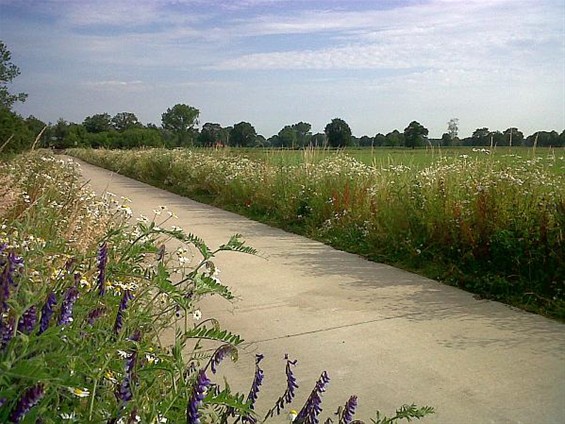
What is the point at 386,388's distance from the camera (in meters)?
3.32

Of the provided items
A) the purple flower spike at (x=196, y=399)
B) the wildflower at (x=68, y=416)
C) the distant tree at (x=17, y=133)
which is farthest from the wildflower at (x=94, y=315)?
the distant tree at (x=17, y=133)

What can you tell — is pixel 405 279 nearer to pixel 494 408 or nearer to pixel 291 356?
pixel 291 356

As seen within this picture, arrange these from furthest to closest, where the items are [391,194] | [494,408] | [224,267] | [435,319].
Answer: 1. [391,194]
2. [224,267]
3. [435,319]
4. [494,408]

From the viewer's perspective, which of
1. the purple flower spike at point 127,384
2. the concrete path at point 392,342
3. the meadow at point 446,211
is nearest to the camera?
the purple flower spike at point 127,384

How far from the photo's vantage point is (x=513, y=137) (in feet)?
24.7

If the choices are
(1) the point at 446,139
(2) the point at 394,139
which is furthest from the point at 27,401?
(2) the point at 394,139

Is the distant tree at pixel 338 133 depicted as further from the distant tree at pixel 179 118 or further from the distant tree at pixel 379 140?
the distant tree at pixel 179 118

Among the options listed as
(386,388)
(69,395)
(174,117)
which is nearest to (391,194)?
(386,388)

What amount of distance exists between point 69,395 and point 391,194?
6.42 meters

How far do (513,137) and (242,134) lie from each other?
15908 millimetres

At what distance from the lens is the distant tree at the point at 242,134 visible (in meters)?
20.7

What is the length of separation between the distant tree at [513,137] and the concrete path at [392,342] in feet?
8.41

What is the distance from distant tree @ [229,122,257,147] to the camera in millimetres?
20678

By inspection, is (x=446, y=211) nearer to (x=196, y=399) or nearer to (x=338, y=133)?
(x=196, y=399)
